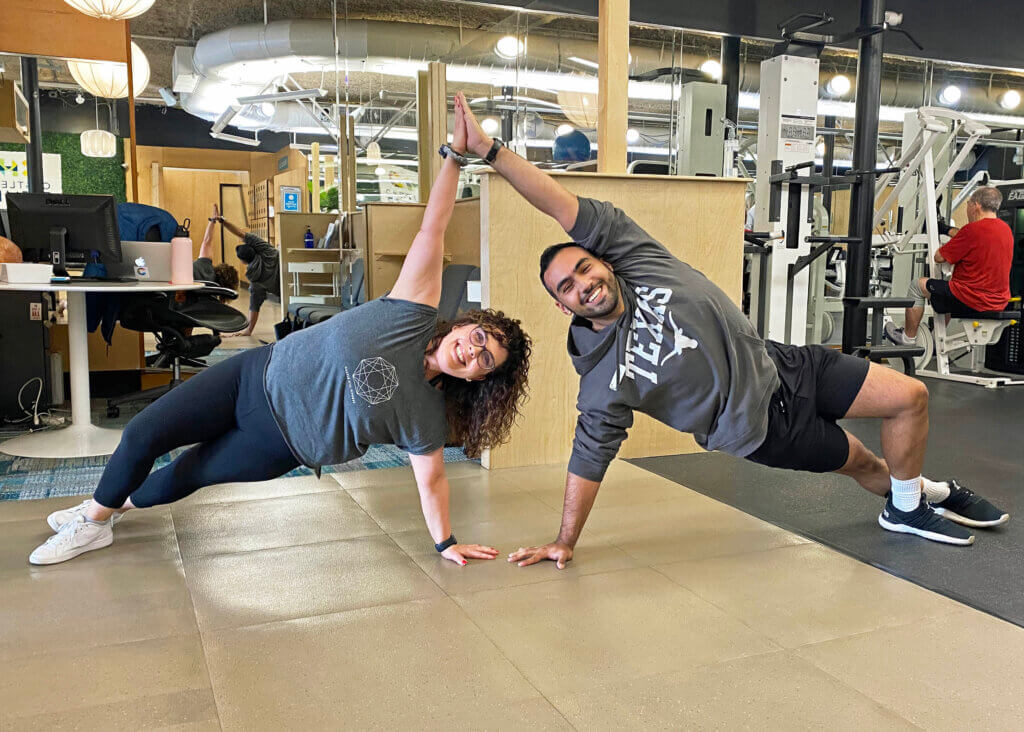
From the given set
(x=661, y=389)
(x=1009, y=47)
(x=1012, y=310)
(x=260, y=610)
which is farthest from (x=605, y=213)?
(x=1009, y=47)

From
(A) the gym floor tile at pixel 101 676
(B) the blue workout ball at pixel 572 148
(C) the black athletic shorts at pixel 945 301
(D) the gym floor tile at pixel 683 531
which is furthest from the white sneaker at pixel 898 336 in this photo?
(A) the gym floor tile at pixel 101 676

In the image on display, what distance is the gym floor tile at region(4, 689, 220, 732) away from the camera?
1586 mm

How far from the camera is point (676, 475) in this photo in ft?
11.6

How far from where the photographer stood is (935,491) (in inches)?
110

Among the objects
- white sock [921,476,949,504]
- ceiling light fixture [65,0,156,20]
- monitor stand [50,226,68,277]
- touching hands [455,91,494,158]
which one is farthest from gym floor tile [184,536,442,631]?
ceiling light fixture [65,0,156,20]

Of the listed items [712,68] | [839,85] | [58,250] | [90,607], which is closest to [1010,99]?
[839,85]

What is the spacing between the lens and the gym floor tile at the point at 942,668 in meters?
1.67

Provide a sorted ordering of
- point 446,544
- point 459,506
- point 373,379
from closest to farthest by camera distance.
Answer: point 373,379, point 446,544, point 459,506

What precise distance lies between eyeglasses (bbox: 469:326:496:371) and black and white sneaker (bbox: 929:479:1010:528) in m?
1.74

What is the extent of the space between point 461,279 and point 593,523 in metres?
2.40

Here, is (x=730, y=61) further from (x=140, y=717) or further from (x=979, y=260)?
(x=140, y=717)

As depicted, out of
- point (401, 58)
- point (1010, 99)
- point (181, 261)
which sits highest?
point (1010, 99)

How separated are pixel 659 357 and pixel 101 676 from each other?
154cm

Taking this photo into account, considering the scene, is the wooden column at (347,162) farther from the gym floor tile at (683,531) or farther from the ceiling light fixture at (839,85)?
the ceiling light fixture at (839,85)
